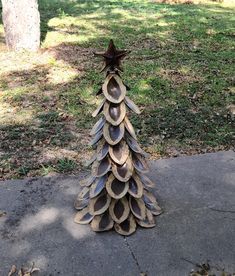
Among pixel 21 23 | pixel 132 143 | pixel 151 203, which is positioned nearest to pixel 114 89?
pixel 132 143

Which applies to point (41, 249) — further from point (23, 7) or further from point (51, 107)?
point (23, 7)

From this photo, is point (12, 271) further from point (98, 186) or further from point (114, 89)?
point (114, 89)

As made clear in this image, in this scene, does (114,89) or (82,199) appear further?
(82,199)

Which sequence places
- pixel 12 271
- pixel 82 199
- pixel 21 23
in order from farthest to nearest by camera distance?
pixel 21 23, pixel 82 199, pixel 12 271

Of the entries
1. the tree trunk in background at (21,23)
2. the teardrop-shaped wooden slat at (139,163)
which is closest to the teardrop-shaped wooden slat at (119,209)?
the teardrop-shaped wooden slat at (139,163)

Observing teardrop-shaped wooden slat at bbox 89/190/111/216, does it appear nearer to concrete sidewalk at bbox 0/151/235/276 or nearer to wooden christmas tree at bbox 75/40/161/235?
wooden christmas tree at bbox 75/40/161/235

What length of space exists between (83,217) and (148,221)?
505 mm

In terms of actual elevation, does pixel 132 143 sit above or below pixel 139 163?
above

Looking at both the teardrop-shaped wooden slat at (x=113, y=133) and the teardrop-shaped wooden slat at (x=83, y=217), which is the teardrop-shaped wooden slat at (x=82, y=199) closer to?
the teardrop-shaped wooden slat at (x=83, y=217)

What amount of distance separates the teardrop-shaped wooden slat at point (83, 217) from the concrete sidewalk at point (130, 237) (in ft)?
0.17

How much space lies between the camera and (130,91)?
6398 mm

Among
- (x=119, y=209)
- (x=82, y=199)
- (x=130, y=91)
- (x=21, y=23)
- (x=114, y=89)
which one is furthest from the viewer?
(x=21, y=23)

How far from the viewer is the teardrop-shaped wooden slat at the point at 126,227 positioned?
3328 millimetres

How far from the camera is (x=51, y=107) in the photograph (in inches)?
234
